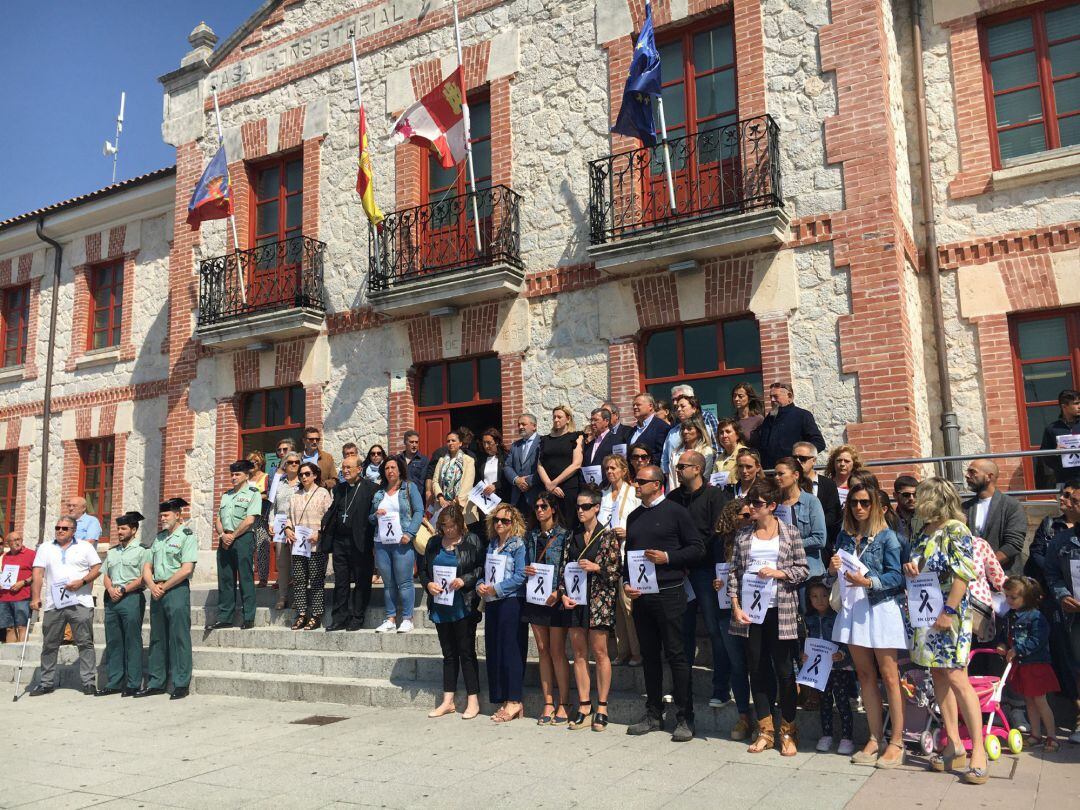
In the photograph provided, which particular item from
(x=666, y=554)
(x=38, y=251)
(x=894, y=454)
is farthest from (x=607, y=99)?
(x=38, y=251)

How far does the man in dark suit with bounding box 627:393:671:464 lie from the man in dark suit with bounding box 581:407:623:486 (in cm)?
21

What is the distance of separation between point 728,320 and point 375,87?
21.2 ft

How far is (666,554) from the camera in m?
6.26

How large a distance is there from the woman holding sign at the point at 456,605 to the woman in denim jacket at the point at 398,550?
5.03ft

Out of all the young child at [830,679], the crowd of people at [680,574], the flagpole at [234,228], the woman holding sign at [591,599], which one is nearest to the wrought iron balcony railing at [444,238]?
the flagpole at [234,228]

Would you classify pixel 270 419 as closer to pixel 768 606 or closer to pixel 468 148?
pixel 468 148

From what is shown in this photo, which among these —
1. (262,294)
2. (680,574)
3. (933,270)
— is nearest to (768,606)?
(680,574)

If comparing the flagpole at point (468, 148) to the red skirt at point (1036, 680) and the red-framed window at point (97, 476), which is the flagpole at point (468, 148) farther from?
the red-framed window at point (97, 476)

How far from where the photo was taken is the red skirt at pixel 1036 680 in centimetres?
557

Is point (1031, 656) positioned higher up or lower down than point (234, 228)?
lower down

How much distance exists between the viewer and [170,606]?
29.5ft

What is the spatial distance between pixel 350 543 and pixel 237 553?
1.49 metres

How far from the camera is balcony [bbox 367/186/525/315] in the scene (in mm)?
11039

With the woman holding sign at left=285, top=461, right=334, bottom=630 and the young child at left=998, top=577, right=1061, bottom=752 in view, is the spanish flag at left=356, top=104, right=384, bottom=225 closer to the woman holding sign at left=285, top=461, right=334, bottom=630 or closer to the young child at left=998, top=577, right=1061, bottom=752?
the woman holding sign at left=285, top=461, right=334, bottom=630
